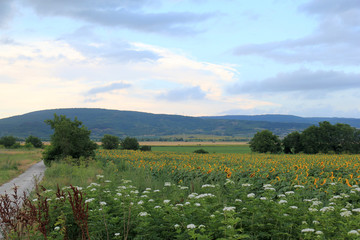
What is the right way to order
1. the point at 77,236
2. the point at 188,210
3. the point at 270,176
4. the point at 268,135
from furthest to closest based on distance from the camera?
1. the point at 268,135
2. the point at 270,176
3. the point at 77,236
4. the point at 188,210

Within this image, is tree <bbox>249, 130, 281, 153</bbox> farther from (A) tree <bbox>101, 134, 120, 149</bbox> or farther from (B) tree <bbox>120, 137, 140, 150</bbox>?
(A) tree <bbox>101, 134, 120, 149</bbox>

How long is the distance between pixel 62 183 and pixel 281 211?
411 inches

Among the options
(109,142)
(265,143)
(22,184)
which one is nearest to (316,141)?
(265,143)

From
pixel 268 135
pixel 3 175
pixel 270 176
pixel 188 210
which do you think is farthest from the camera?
pixel 268 135

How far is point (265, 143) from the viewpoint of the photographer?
171ft

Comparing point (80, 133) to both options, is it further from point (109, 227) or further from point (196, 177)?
point (109, 227)

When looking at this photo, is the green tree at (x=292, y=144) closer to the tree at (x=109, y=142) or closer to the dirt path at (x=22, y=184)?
the tree at (x=109, y=142)

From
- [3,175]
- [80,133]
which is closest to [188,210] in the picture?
[3,175]

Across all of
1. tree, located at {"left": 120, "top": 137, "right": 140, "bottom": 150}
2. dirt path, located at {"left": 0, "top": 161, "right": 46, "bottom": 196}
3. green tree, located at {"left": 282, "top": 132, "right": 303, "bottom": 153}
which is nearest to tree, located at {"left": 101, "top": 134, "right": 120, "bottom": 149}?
tree, located at {"left": 120, "top": 137, "right": 140, "bottom": 150}

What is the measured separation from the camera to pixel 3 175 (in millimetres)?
19234

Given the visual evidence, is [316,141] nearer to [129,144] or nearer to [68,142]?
[129,144]

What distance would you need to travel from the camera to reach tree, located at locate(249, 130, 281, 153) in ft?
172

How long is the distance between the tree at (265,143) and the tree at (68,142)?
34.4 m

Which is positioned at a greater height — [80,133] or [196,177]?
[80,133]
